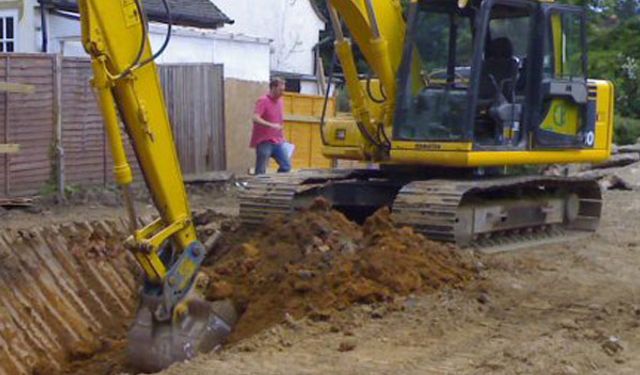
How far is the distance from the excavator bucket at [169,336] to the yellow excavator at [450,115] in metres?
2.51

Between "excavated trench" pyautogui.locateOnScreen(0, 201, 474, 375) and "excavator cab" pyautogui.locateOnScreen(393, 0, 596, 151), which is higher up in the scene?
"excavator cab" pyautogui.locateOnScreen(393, 0, 596, 151)

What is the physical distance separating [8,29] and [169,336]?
48.3 ft

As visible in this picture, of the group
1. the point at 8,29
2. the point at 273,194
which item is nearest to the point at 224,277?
the point at 273,194

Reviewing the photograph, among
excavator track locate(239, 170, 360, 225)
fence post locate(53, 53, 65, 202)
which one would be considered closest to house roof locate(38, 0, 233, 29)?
fence post locate(53, 53, 65, 202)

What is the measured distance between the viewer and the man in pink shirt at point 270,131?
1547 centimetres

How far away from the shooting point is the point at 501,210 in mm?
12164

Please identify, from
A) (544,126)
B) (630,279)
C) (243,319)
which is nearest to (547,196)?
(544,126)

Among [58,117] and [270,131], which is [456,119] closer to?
[270,131]

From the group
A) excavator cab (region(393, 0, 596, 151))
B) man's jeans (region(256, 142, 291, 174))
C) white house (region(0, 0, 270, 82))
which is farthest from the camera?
white house (region(0, 0, 270, 82))

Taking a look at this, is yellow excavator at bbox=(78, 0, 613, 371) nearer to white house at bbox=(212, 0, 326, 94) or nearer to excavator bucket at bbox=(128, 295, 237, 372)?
excavator bucket at bbox=(128, 295, 237, 372)

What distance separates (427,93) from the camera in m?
11.8

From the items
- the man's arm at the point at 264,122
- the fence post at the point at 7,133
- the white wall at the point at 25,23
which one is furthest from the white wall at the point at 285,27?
the fence post at the point at 7,133

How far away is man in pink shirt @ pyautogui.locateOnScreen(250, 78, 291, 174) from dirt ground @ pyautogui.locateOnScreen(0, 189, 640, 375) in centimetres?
457

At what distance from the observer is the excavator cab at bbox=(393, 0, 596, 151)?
1164 centimetres
